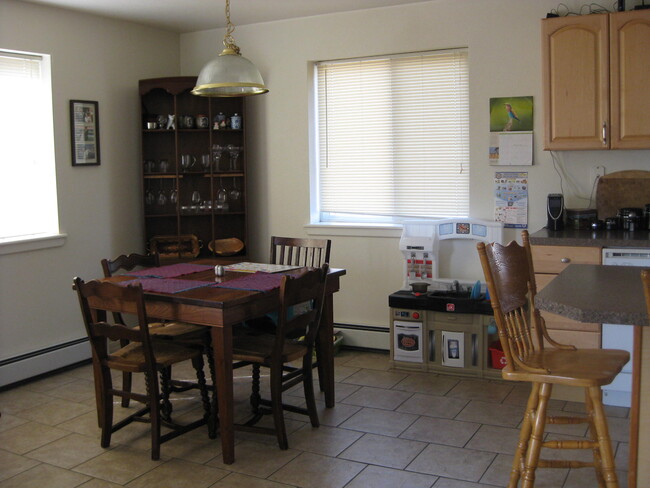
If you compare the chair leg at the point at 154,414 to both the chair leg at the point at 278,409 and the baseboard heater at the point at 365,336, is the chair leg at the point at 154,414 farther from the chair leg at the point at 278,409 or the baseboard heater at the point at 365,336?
the baseboard heater at the point at 365,336

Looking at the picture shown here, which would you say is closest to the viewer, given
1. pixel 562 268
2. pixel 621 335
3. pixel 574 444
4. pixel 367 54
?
pixel 574 444

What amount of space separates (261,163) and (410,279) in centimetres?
157

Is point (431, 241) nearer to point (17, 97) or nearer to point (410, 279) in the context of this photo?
point (410, 279)

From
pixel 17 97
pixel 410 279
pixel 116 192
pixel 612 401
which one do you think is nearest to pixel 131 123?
pixel 116 192

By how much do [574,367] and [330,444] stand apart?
4.93ft

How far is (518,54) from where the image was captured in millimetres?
4707

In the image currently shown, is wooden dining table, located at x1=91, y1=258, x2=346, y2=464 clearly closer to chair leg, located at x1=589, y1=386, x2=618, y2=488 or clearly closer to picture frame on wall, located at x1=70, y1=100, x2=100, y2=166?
chair leg, located at x1=589, y1=386, x2=618, y2=488

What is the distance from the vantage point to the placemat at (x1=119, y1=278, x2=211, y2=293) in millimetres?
3562

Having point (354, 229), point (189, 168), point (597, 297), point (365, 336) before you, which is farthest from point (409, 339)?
point (597, 297)

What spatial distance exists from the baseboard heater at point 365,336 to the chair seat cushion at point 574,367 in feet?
8.54

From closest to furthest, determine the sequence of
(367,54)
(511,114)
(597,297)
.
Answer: (597,297)
(511,114)
(367,54)

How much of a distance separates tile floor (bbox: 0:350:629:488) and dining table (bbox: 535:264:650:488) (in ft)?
2.52

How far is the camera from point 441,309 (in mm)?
4676

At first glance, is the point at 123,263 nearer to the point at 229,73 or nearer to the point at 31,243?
the point at 31,243
